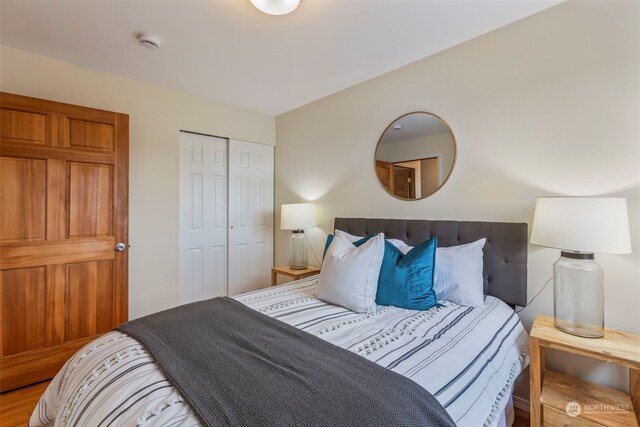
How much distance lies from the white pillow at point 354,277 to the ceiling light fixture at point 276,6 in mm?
1470

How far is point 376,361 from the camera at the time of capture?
3.69 feet

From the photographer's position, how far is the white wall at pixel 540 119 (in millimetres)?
1570

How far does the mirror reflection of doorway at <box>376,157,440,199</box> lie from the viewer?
2324mm

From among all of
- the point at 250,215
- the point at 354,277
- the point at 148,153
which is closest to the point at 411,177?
the point at 354,277

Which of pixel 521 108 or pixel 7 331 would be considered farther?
pixel 7 331

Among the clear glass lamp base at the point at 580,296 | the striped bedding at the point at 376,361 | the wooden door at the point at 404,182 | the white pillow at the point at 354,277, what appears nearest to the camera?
the striped bedding at the point at 376,361

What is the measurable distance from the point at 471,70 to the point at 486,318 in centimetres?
170

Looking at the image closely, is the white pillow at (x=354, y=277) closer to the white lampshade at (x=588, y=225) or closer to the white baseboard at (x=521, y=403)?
the white lampshade at (x=588, y=225)

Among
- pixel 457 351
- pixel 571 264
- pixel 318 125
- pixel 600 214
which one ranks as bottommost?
pixel 457 351

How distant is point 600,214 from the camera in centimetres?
137

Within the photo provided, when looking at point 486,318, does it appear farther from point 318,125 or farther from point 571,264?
point 318,125

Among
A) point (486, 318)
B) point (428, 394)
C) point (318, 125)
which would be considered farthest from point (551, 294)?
point (318, 125)

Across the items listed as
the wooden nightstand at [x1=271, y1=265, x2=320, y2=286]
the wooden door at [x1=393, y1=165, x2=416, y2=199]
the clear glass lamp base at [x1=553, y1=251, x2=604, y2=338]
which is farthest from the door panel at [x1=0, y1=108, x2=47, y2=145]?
the clear glass lamp base at [x1=553, y1=251, x2=604, y2=338]

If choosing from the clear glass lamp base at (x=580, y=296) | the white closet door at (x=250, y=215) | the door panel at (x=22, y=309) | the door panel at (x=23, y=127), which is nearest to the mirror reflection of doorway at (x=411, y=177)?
the clear glass lamp base at (x=580, y=296)
